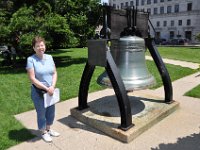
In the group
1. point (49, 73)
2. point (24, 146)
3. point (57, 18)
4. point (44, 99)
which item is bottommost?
point (24, 146)

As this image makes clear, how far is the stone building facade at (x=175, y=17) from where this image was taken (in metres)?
57.8

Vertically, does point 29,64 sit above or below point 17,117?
above

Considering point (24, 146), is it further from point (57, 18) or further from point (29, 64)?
point (57, 18)

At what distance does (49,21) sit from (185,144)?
8.78 metres

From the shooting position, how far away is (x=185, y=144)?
4.41 metres

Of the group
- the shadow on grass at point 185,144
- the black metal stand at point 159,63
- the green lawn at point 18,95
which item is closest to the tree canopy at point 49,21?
the green lawn at point 18,95

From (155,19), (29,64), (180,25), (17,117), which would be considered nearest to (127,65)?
(29,64)

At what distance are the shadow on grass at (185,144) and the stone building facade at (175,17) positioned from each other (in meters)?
54.2

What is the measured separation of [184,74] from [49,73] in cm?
795

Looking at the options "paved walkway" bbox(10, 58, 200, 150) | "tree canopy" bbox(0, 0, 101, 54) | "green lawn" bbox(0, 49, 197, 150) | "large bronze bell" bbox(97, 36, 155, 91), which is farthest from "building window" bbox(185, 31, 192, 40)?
"large bronze bell" bbox(97, 36, 155, 91)

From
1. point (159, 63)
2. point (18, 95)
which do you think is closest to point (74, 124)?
point (159, 63)

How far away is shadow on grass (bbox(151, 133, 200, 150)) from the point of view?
4.27 metres

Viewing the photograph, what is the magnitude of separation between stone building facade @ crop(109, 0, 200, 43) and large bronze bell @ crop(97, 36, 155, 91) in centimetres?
5388

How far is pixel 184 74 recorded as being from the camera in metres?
10.9
